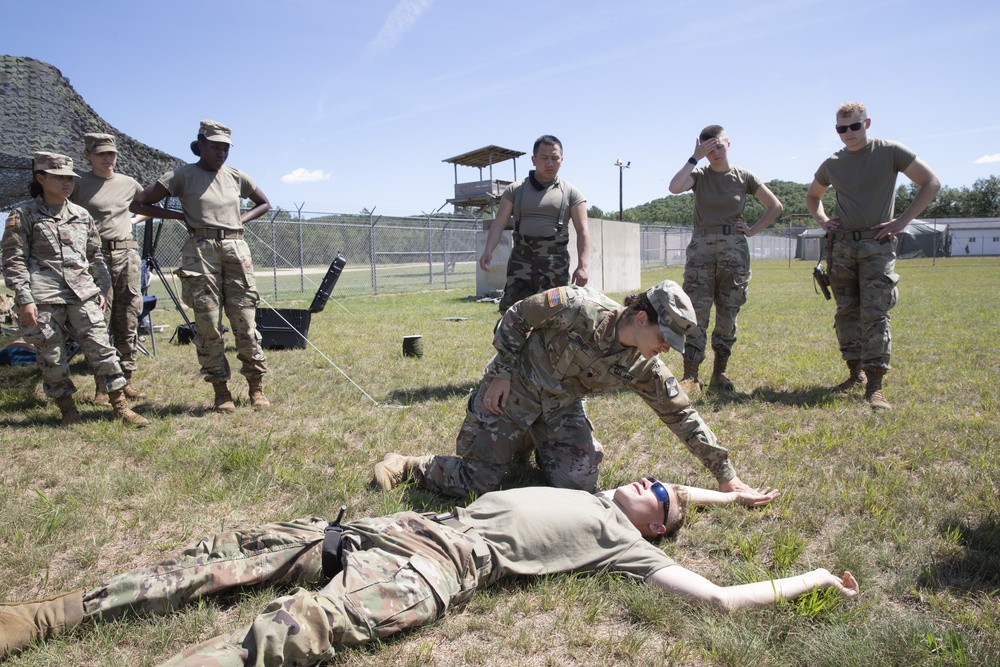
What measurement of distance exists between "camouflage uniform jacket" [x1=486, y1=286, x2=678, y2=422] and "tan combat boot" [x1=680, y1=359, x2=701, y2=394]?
2.41 meters

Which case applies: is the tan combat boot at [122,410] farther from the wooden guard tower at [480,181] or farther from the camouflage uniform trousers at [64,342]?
the wooden guard tower at [480,181]

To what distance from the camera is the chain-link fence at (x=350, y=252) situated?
16453 millimetres

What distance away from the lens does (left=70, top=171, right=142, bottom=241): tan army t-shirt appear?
5805 mm

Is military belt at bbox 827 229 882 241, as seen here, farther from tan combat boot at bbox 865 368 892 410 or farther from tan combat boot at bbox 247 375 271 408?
tan combat boot at bbox 247 375 271 408

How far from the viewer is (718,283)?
5574 millimetres

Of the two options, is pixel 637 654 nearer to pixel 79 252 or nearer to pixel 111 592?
pixel 111 592

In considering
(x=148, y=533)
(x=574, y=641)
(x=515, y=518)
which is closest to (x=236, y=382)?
(x=148, y=533)

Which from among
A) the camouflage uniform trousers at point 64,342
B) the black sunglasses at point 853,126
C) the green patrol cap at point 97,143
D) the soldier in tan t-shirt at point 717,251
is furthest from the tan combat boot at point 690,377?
the green patrol cap at point 97,143

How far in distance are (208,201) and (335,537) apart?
11.3 feet

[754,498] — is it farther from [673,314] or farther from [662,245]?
[662,245]

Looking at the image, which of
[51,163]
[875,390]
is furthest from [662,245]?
[51,163]

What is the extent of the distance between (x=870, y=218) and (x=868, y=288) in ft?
1.84

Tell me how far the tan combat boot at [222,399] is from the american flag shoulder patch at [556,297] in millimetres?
3142

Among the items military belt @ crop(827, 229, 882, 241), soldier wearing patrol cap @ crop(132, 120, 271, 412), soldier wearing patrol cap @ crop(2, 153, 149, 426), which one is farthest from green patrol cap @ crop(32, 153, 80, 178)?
military belt @ crop(827, 229, 882, 241)
